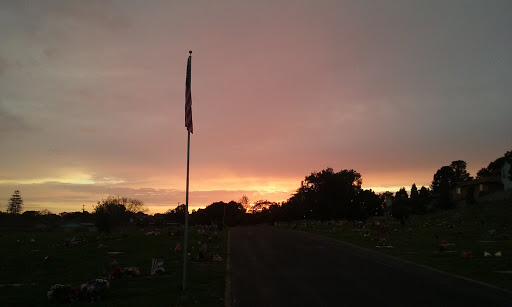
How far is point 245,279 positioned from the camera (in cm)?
1916

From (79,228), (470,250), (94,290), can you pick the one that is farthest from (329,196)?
(94,290)

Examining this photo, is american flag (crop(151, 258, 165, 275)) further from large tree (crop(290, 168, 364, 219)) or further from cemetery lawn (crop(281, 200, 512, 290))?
large tree (crop(290, 168, 364, 219))

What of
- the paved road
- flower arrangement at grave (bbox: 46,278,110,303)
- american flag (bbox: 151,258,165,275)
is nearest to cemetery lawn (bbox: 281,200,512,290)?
the paved road

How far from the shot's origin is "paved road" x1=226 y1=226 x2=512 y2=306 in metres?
13.8

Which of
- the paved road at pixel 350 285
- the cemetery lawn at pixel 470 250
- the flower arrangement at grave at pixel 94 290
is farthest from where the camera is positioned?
the cemetery lawn at pixel 470 250

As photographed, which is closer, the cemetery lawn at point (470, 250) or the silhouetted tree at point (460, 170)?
the cemetery lawn at point (470, 250)

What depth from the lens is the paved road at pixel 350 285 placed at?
13.8 m

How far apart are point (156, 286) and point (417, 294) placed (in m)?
9.32

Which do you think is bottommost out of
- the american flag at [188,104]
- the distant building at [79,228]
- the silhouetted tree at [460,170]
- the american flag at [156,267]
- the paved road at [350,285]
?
the paved road at [350,285]

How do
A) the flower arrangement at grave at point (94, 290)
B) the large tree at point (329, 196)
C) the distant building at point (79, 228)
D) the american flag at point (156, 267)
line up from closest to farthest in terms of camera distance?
the flower arrangement at grave at point (94, 290) → the american flag at point (156, 267) → the distant building at point (79, 228) → the large tree at point (329, 196)

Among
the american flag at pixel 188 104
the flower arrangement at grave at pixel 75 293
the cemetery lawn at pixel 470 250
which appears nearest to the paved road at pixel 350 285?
the cemetery lawn at pixel 470 250

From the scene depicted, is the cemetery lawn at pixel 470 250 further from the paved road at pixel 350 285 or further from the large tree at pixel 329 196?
the large tree at pixel 329 196

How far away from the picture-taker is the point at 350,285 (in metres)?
16.8

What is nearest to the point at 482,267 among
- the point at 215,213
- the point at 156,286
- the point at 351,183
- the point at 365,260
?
the point at 365,260
